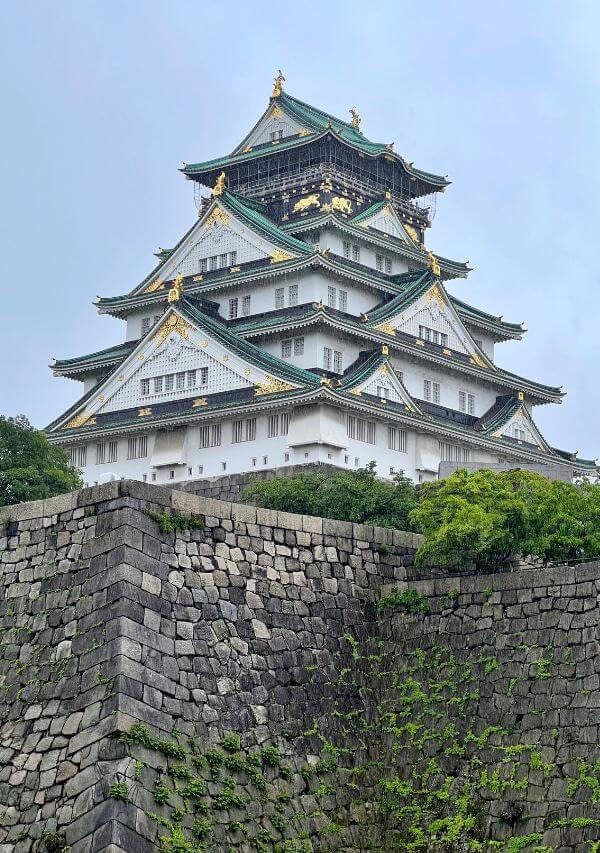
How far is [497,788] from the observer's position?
77.3 feet

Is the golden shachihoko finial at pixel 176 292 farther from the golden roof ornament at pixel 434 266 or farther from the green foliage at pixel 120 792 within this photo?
the green foliage at pixel 120 792

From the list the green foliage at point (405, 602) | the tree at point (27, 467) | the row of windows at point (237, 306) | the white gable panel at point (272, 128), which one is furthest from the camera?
the white gable panel at point (272, 128)

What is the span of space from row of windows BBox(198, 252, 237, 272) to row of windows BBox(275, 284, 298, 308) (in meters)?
2.34

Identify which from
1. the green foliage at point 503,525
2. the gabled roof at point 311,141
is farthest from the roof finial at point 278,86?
the green foliage at point 503,525

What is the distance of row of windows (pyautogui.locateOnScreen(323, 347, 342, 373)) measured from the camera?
5478 centimetres

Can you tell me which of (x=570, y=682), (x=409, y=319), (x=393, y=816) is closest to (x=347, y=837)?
(x=393, y=816)

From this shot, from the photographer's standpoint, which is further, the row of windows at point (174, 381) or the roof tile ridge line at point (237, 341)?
the row of windows at point (174, 381)

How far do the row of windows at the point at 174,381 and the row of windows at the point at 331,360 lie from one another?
3807 mm

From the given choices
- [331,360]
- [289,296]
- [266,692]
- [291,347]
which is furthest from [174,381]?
[266,692]

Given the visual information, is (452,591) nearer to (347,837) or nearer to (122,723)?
(347,837)

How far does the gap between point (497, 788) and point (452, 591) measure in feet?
11.0

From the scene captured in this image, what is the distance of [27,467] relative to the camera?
4603 centimetres

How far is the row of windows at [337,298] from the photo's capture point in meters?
56.7

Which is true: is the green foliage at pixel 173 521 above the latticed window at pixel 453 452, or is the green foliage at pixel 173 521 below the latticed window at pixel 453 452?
below
